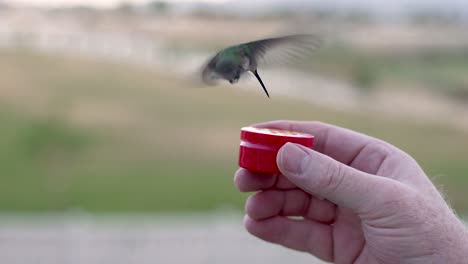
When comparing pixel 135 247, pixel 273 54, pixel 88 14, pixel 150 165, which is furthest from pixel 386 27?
pixel 150 165

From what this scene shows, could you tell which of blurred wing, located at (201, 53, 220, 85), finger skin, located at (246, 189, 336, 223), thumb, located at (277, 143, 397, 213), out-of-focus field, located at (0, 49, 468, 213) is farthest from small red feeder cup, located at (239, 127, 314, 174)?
out-of-focus field, located at (0, 49, 468, 213)

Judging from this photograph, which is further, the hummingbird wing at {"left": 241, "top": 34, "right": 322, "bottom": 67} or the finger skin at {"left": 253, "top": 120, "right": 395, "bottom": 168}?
the finger skin at {"left": 253, "top": 120, "right": 395, "bottom": 168}

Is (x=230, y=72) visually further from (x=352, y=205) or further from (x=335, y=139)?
(x=335, y=139)

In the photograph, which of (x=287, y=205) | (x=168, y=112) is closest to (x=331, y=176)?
(x=287, y=205)

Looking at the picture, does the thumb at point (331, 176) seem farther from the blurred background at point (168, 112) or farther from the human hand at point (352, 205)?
the blurred background at point (168, 112)

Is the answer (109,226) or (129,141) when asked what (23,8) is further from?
(129,141)

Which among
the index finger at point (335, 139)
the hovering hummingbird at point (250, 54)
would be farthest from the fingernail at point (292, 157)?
the index finger at point (335, 139)

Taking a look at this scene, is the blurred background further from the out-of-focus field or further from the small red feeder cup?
the small red feeder cup

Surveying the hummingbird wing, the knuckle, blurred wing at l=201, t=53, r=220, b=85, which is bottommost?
the knuckle
